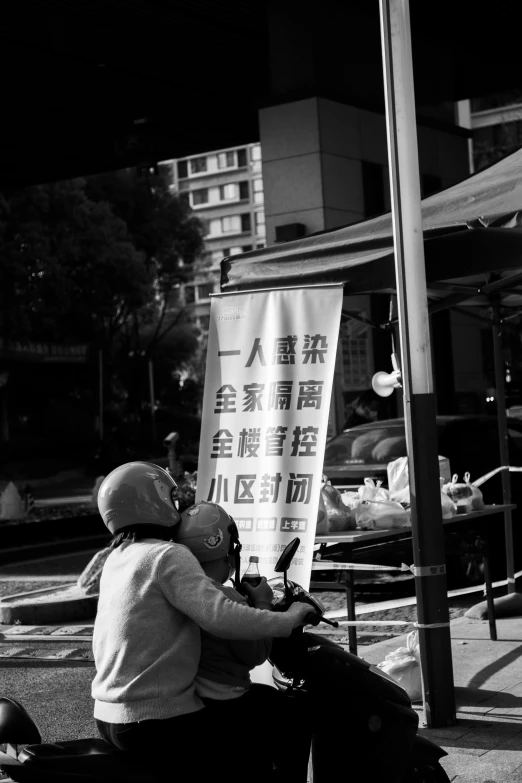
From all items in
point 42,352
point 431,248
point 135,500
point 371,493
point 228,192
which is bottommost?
point 371,493

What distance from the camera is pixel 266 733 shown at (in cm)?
320

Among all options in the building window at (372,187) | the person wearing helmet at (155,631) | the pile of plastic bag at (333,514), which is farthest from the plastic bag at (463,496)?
the building window at (372,187)

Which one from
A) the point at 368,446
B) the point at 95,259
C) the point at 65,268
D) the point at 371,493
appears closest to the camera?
Answer: the point at 371,493

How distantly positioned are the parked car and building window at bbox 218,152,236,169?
99739 millimetres

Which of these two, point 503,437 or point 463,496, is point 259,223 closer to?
point 503,437

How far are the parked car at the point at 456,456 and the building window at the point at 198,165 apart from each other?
102429 mm

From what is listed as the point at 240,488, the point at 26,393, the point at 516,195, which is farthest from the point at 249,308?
the point at 26,393

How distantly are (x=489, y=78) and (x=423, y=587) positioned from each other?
12178 millimetres

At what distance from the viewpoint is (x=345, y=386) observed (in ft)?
43.1

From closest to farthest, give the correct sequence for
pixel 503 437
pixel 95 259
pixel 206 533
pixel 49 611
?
pixel 206 533 → pixel 503 437 → pixel 49 611 → pixel 95 259

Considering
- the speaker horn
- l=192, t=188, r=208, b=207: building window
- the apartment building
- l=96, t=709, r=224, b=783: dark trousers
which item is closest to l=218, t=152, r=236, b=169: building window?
the apartment building

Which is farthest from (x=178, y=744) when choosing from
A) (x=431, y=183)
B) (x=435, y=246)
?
(x=431, y=183)

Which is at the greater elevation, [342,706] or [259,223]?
[259,223]

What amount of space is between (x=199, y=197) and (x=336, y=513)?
107532 mm
